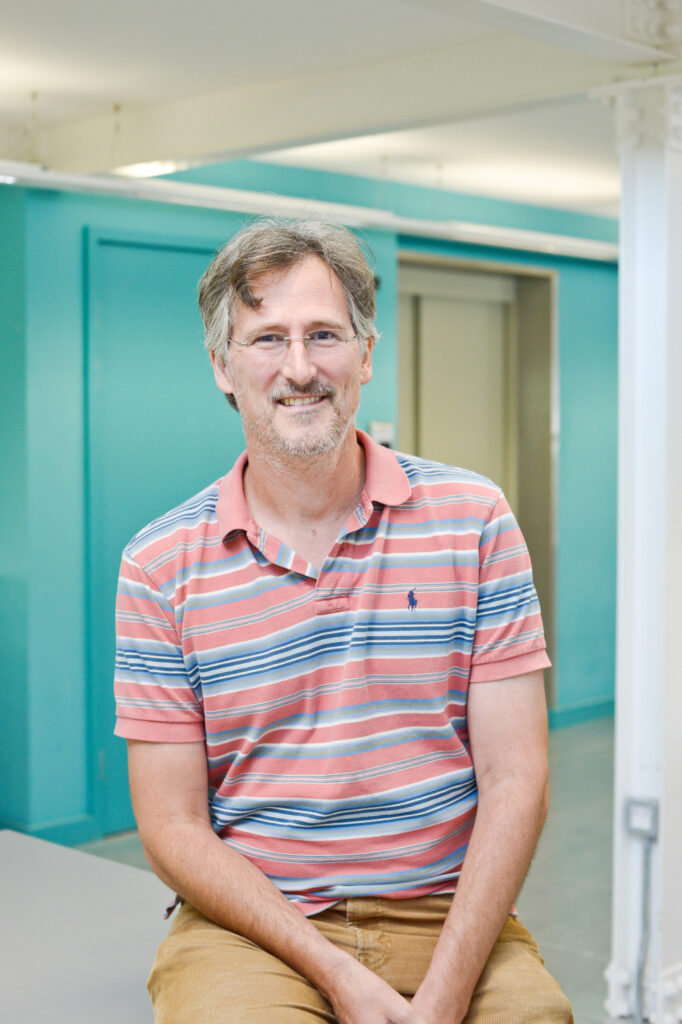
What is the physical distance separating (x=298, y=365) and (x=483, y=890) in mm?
743

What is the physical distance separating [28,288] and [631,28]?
2525 millimetres

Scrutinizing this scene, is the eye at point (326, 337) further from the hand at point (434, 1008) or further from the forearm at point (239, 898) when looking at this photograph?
the hand at point (434, 1008)

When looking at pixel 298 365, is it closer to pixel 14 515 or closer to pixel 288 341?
pixel 288 341

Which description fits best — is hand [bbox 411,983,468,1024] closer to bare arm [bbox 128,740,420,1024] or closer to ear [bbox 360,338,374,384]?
bare arm [bbox 128,740,420,1024]

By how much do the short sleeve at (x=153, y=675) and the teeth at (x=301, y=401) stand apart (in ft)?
1.01

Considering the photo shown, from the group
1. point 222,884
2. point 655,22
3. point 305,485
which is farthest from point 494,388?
point 222,884

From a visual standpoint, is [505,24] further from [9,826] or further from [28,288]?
[9,826]

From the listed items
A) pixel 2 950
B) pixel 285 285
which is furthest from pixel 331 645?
pixel 2 950

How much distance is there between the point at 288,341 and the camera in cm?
184

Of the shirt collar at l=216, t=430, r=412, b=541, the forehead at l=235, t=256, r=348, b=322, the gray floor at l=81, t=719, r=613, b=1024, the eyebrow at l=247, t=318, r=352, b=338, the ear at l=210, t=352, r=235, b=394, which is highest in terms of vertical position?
the forehead at l=235, t=256, r=348, b=322

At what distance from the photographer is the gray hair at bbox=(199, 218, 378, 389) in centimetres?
184

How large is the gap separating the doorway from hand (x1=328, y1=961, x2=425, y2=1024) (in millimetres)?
5137

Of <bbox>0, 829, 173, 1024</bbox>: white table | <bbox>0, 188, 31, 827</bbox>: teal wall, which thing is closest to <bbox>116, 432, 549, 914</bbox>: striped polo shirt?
<bbox>0, 829, 173, 1024</bbox>: white table

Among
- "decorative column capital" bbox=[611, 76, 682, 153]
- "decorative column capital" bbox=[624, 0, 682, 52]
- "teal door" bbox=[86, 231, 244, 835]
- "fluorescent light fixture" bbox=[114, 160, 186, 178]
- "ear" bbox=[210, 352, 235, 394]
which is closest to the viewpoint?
"ear" bbox=[210, 352, 235, 394]
